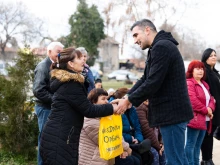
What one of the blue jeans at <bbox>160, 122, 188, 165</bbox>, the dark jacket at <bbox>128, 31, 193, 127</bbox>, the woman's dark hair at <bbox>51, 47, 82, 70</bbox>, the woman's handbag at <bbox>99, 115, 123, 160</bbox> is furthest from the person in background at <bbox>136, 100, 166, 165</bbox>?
the woman's dark hair at <bbox>51, 47, 82, 70</bbox>

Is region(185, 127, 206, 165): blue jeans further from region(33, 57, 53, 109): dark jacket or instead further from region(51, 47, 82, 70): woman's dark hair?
region(51, 47, 82, 70): woman's dark hair

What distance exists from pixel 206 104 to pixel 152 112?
7.17 ft

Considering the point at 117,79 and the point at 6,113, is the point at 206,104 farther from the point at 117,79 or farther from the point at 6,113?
the point at 117,79

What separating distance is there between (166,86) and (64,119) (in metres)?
1.15

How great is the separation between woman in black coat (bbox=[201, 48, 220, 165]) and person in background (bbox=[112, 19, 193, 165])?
7.68 feet

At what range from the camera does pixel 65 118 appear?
331 centimetres

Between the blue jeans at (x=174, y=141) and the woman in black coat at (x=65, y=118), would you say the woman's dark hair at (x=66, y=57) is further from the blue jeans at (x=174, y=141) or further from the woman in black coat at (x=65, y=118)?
the blue jeans at (x=174, y=141)

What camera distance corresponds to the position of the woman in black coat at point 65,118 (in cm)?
331

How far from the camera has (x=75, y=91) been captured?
11.0ft

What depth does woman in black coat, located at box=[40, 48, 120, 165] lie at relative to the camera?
331 cm

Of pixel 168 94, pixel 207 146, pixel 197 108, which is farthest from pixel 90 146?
pixel 207 146

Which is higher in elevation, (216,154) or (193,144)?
(193,144)

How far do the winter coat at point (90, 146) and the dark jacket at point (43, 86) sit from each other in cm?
106

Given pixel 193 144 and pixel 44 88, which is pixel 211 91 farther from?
pixel 44 88
